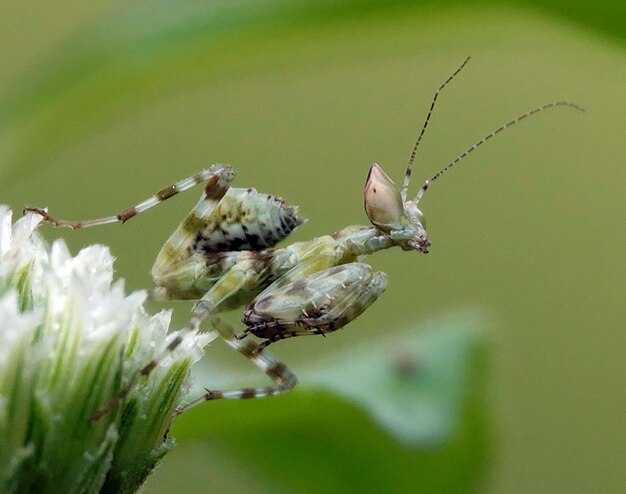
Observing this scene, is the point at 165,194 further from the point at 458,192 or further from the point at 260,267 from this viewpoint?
the point at 458,192

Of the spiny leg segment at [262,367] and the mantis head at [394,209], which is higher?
the mantis head at [394,209]

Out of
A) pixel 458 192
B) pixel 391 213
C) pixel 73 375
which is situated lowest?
pixel 73 375

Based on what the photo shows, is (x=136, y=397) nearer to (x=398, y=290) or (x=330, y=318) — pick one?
(x=330, y=318)

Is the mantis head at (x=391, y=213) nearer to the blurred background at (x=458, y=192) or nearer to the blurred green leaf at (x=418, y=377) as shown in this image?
the blurred green leaf at (x=418, y=377)

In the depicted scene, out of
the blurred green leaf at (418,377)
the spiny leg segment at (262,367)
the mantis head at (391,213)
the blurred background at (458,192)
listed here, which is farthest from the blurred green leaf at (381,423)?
the blurred background at (458,192)

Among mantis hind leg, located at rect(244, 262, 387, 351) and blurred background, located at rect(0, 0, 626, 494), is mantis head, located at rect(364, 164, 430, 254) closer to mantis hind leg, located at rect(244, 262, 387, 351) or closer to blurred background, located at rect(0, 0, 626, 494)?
mantis hind leg, located at rect(244, 262, 387, 351)

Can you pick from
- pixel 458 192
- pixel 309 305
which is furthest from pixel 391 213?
pixel 458 192
